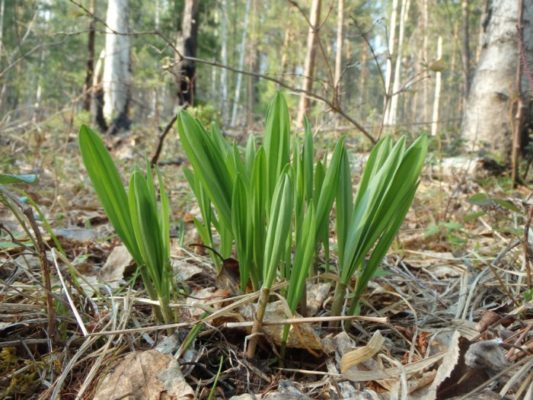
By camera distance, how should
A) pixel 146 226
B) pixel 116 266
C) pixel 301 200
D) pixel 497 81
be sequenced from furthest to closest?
1. pixel 497 81
2. pixel 116 266
3. pixel 301 200
4. pixel 146 226

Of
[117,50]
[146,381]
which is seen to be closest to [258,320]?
[146,381]

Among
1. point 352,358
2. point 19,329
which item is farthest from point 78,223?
point 352,358

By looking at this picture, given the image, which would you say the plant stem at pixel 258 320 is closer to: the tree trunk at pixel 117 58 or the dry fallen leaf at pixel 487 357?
the dry fallen leaf at pixel 487 357

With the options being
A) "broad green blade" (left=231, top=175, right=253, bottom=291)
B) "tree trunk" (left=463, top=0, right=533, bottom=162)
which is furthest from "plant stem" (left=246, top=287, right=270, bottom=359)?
"tree trunk" (left=463, top=0, right=533, bottom=162)

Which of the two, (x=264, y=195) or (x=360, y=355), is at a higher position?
(x=264, y=195)

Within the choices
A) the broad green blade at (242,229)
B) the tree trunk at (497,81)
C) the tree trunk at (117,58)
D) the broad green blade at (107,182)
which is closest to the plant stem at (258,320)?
the broad green blade at (242,229)

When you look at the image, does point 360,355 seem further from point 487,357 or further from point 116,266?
point 116,266

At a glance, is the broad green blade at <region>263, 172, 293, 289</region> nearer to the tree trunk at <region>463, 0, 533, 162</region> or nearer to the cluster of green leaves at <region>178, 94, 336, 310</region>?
the cluster of green leaves at <region>178, 94, 336, 310</region>
